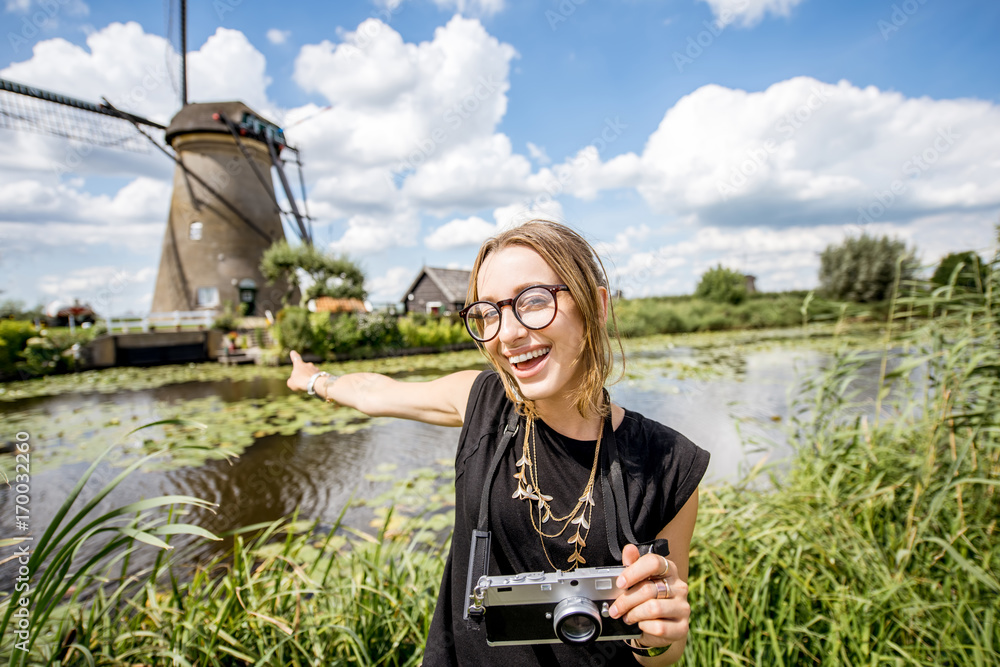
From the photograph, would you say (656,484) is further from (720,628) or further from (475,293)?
(720,628)

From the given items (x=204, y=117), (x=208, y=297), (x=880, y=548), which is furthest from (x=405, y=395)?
(x=204, y=117)

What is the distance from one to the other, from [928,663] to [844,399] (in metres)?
1.73

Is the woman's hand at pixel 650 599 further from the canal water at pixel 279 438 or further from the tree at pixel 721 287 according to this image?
the tree at pixel 721 287

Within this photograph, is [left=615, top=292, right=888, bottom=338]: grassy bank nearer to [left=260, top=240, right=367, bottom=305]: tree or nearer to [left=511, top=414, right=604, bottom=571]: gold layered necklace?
[left=260, top=240, right=367, bottom=305]: tree

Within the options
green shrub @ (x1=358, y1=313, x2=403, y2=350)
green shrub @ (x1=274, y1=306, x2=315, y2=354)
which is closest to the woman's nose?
green shrub @ (x1=274, y1=306, x2=315, y2=354)

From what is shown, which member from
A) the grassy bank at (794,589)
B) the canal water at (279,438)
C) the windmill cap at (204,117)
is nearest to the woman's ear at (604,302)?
the grassy bank at (794,589)

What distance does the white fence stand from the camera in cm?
1315

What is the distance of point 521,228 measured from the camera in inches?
39.6

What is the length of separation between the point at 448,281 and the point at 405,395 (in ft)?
69.7

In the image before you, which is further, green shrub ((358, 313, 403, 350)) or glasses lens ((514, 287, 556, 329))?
green shrub ((358, 313, 403, 350))

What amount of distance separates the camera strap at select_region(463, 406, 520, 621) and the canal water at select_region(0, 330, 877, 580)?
1.64m

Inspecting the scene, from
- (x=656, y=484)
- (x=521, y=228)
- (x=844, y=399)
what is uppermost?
(x=521, y=228)

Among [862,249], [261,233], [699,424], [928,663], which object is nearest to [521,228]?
[928,663]

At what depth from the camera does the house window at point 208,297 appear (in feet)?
53.5
